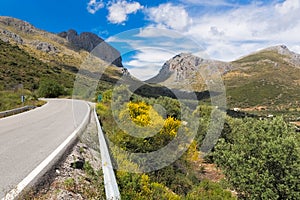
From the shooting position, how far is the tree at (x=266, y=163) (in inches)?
623

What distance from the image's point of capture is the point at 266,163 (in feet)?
55.8

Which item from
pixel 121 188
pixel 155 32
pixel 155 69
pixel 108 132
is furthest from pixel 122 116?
pixel 121 188

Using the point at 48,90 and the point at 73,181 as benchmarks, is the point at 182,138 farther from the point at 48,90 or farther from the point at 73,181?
the point at 48,90

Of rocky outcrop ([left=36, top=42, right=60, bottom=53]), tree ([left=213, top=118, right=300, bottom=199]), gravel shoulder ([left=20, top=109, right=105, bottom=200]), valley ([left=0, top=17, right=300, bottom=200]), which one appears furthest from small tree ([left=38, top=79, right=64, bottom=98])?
rocky outcrop ([left=36, top=42, right=60, bottom=53])

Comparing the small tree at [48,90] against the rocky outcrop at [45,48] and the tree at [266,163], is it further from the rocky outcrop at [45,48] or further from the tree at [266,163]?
the rocky outcrop at [45,48]

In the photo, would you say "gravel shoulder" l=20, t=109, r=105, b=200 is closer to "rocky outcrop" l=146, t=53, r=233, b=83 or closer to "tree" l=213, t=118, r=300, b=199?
"rocky outcrop" l=146, t=53, r=233, b=83

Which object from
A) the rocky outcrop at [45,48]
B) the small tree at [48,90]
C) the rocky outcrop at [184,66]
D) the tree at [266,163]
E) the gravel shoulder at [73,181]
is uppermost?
the rocky outcrop at [45,48]

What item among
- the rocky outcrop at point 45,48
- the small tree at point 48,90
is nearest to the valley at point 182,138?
the small tree at point 48,90

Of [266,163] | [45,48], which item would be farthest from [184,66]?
[45,48]

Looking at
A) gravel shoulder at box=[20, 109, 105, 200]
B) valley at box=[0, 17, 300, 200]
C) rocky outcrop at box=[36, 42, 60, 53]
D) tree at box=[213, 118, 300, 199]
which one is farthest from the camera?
rocky outcrop at box=[36, 42, 60, 53]

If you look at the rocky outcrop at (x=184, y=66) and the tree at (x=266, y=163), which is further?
the tree at (x=266, y=163)

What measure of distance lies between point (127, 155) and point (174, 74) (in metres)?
3.48

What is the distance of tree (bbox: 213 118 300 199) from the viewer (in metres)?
15.8

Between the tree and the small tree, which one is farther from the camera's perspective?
the small tree
